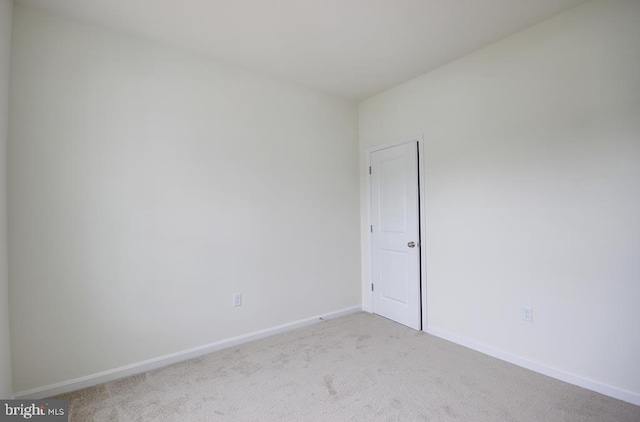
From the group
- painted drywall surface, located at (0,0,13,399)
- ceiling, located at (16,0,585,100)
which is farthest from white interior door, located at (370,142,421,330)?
painted drywall surface, located at (0,0,13,399)

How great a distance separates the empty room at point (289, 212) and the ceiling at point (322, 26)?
20 mm

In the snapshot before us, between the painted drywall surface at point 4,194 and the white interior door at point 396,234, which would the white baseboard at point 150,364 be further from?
the white interior door at point 396,234

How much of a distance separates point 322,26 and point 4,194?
2.47 m

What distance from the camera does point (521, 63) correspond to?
2424 millimetres

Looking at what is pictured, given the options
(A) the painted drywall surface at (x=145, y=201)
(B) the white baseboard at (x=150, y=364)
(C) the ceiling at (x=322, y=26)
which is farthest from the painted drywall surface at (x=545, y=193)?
(B) the white baseboard at (x=150, y=364)

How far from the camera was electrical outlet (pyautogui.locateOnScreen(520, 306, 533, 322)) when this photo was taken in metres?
2.37

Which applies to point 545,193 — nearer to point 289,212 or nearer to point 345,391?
point 345,391

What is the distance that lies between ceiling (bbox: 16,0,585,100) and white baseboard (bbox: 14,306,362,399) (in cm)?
263

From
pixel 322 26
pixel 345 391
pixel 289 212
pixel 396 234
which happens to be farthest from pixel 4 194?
pixel 396 234

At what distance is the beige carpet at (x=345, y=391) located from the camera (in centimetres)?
184

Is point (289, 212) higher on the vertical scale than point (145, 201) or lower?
lower

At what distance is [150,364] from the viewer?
243 cm

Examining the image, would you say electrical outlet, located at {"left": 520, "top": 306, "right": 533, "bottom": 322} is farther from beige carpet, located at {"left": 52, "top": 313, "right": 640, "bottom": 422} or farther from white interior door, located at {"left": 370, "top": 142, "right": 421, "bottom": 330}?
white interior door, located at {"left": 370, "top": 142, "right": 421, "bottom": 330}

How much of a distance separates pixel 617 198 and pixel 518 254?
0.73m
